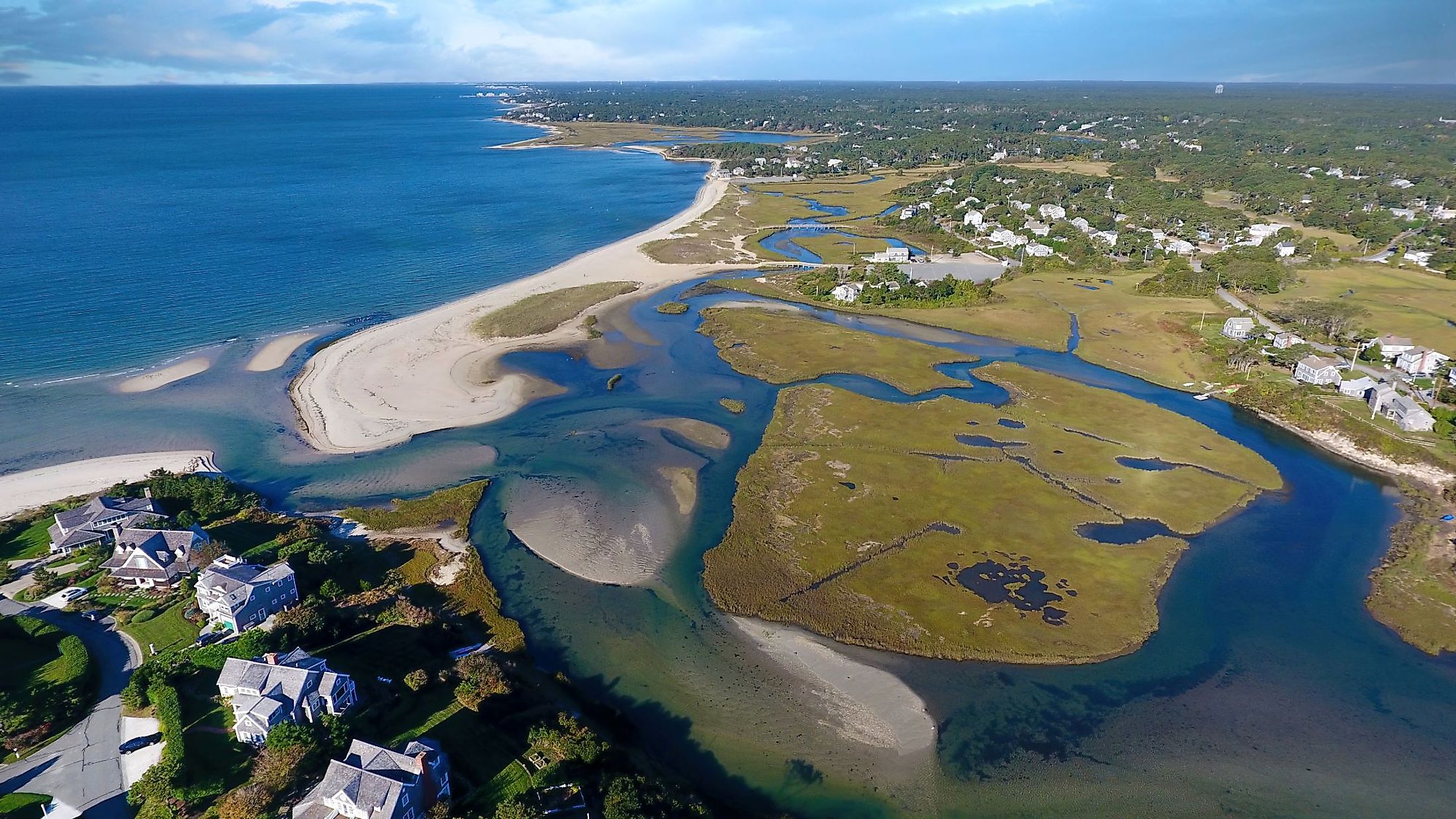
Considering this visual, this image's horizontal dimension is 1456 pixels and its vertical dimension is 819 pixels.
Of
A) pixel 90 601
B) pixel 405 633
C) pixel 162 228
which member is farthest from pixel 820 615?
pixel 162 228

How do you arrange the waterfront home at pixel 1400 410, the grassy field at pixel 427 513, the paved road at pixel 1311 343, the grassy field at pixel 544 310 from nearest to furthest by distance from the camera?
the grassy field at pixel 427 513 < the waterfront home at pixel 1400 410 < the paved road at pixel 1311 343 < the grassy field at pixel 544 310

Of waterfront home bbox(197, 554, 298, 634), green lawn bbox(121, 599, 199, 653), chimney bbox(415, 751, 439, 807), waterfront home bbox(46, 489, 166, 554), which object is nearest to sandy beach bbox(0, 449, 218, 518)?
waterfront home bbox(46, 489, 166, 554)

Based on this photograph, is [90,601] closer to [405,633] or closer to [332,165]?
[405,633]

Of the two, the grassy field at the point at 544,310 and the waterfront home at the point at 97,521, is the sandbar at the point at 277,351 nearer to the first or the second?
the grassy field at the point at 544,310

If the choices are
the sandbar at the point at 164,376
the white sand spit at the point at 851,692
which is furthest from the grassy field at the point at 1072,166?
the sandbar at the point at 164,376

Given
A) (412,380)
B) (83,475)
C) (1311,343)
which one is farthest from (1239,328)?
(83,475)

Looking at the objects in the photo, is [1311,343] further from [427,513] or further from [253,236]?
[253,236]
